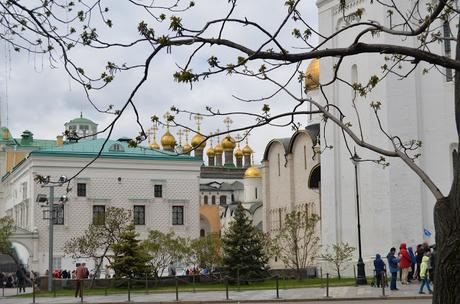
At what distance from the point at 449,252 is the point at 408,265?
2146 centimetres

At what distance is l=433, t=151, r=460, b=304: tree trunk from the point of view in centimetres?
679

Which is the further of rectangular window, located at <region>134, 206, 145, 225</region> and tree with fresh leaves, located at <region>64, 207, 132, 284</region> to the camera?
rectangular window, located at <region>134, 206, 145, 225</region>

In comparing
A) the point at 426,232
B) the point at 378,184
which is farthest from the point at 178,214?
the point at 426,232

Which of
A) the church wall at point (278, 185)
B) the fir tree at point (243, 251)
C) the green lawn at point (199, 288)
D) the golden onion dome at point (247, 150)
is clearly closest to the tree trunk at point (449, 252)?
the green lawn at point (199, 288)

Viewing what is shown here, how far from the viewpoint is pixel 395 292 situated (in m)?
24.6

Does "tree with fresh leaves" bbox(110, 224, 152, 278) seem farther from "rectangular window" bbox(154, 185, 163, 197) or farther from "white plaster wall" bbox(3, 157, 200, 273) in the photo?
"rectangular window" bbox(154, 185, 163, 197)

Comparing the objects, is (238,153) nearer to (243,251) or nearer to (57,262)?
(57,262)

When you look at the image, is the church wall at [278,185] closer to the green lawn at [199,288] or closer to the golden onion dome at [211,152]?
the green lawn at [199,288]

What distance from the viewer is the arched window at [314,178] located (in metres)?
48.8

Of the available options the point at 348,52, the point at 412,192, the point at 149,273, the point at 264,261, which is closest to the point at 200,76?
the point at 348,52

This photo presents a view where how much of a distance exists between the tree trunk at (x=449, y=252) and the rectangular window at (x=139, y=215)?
54.1 metres

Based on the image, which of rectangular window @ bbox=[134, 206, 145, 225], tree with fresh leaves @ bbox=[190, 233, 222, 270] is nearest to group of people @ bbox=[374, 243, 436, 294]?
tree with fresh leaves @ bbox=[190, 233, 222, 270]

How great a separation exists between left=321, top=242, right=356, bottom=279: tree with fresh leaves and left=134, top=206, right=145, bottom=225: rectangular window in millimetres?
25708

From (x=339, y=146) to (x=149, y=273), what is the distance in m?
11.1
